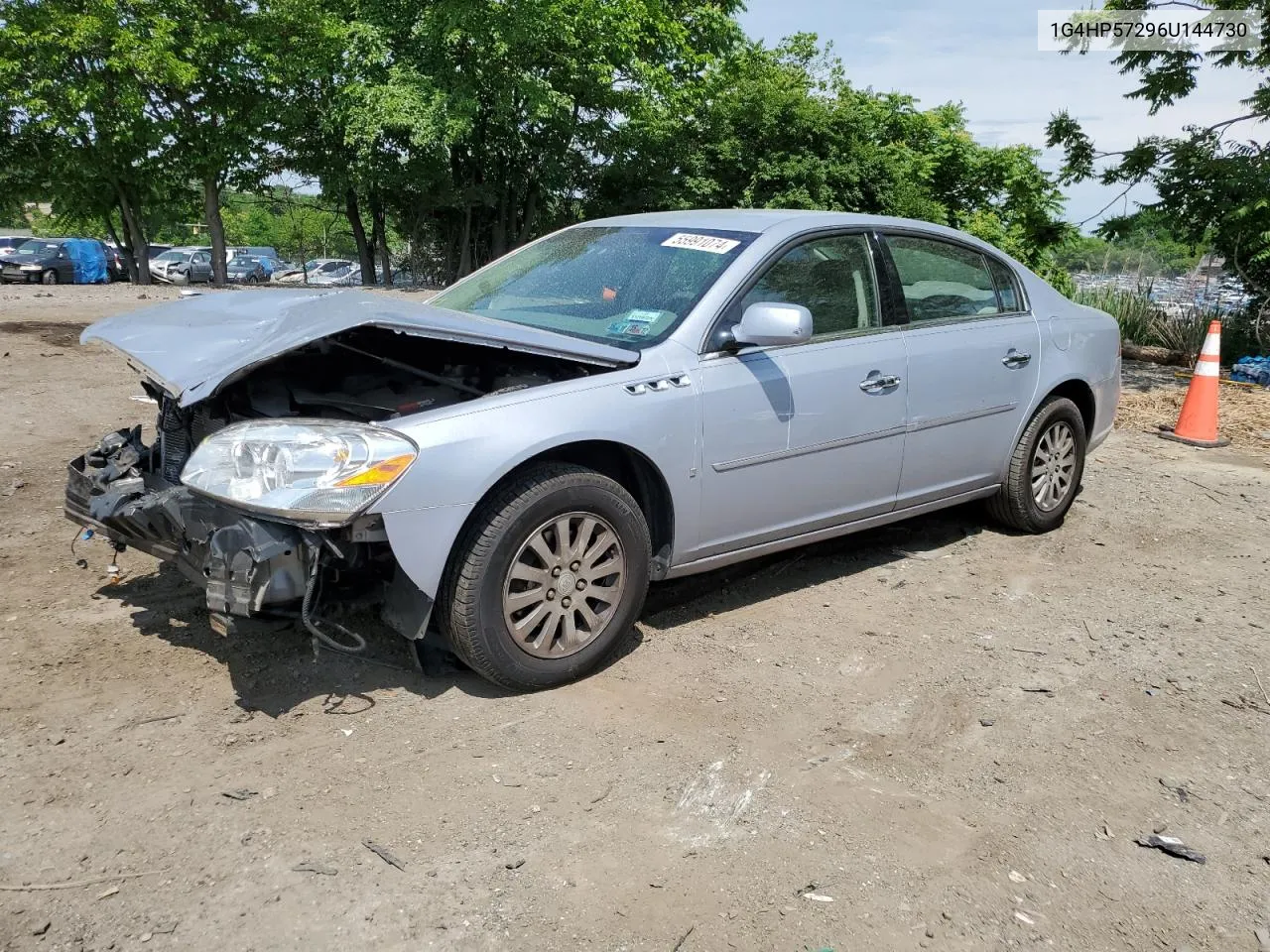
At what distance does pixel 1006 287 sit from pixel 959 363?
0.81 metres

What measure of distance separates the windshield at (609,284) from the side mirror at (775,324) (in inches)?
12.3

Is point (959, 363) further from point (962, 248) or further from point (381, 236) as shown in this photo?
point (381, 236)

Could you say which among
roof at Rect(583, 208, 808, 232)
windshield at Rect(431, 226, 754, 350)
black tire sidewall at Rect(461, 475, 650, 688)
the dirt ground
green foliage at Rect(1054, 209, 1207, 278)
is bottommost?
the dirt ground

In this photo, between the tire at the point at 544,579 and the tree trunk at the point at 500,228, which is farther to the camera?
the tree trunk at the point at 500,228

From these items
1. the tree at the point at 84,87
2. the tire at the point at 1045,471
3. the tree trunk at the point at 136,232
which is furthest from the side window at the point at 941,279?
the tree trunk at the point at 136,232

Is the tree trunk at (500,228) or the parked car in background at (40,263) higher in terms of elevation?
the tree trunk at (500,228)

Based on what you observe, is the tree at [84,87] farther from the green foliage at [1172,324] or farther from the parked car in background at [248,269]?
the green foliage at [1172,324]

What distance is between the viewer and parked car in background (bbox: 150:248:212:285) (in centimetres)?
3541

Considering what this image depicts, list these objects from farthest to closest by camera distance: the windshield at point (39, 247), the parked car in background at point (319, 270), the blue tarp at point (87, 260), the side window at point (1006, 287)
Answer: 1. the parked car in background at point (319, 270)
2. the blue tarp at point (87, 260)
3. the windshield at point (39, 247)
4. the side window at point (1006, 287)

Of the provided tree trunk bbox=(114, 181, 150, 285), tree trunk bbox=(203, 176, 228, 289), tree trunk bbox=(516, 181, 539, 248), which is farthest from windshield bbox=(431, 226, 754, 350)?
tree trunk bbox=(114, 181, 150, 285)

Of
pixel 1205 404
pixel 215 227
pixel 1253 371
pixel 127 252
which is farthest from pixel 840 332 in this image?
pixel 127 252

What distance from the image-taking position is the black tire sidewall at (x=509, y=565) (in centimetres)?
346

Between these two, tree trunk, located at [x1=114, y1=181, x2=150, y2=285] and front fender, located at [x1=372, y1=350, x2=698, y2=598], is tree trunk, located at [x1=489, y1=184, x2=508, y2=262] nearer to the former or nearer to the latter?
tree trunk, located at [x1=114, y1=181, x2=150, y2=285]

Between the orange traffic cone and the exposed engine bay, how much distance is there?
6.64 meters
